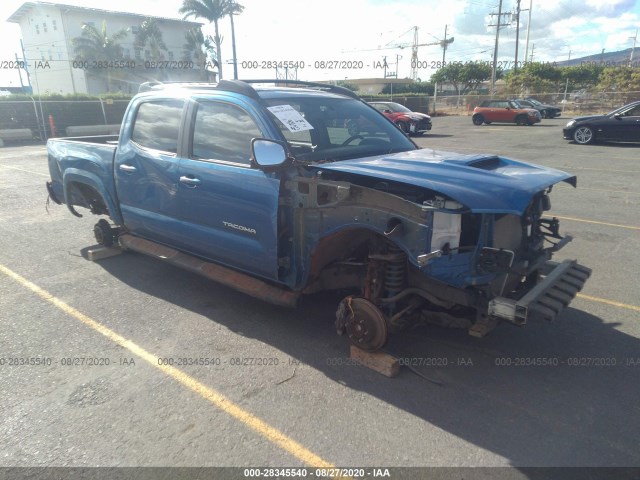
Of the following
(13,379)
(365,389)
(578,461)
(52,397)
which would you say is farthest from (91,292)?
(578,461)

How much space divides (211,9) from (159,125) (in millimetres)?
52079

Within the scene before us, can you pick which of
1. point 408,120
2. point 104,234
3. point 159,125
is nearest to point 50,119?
point 408,120

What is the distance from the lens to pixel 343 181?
3393 mm

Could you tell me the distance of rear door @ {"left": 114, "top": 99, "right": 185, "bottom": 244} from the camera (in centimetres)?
453

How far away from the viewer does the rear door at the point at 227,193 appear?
3771mm

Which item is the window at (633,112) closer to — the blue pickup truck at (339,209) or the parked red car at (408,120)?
the parked red car at (408,120)

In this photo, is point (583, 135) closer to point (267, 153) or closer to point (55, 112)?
point (267, 153)

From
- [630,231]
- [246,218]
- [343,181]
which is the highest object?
[343,181]

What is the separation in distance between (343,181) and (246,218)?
0.93 meters

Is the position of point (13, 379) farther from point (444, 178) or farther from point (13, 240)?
point (13, 240)

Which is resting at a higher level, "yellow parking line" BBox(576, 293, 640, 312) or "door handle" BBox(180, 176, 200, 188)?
"door handle" BBox(180, 176, 200, 188)

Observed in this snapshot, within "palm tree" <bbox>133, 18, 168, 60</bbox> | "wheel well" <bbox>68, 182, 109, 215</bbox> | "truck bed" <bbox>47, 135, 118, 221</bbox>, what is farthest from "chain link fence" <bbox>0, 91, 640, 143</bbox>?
"palm tree" <bbox>133, 18, 168, 60</bbox>

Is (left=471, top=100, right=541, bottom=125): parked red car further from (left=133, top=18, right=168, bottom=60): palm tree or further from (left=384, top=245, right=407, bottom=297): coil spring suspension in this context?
(left=133, top=18, right=168, bottom=60): palm tree

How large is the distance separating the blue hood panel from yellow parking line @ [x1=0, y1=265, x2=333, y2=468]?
5.61 ft
